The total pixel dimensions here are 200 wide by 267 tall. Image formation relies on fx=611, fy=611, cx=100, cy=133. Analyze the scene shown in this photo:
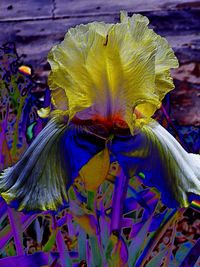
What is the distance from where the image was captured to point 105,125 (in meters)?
0.60

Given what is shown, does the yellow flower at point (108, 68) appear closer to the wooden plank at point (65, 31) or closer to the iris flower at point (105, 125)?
the iris flower at point (105, 125)

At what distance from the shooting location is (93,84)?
1.93ft

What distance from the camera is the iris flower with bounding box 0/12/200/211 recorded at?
0.57 meters

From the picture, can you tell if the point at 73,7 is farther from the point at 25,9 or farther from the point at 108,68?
the point at 108,68

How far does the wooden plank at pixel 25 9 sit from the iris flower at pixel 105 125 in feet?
3.07

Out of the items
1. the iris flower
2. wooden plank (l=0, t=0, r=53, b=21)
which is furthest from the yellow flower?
wooden plank (l=0, t=0, r=53, b=21)

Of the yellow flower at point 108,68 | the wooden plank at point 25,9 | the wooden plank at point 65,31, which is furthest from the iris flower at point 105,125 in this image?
the wooden plank at point 25,9

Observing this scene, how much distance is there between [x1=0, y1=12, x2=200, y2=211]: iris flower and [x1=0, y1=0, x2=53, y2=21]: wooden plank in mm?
937

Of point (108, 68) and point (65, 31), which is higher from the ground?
point (108, 68)

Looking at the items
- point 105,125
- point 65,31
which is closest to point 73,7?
point 65,31

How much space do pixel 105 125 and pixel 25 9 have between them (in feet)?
3.30

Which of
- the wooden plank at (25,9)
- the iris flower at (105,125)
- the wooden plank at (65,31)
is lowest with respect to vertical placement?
the wooden plank at (65,31)

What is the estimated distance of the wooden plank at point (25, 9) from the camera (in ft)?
4.99

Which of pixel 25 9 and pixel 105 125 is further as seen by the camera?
pixel 25 9
